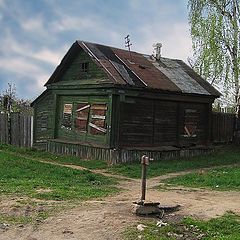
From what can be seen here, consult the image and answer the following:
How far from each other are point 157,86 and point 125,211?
1263cm

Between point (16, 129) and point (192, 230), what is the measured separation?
1942 cm

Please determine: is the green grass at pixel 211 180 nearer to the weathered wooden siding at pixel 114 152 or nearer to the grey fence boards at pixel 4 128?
the weathered wooden siding at pixel 114 152

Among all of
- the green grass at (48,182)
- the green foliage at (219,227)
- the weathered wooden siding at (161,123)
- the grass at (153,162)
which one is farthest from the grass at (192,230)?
the weathered wooden siding at (161,123)

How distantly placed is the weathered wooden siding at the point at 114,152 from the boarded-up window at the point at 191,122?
2.93ft

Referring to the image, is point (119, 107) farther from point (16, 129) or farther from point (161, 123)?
point (16, 129)

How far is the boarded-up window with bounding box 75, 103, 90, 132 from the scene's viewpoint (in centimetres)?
2144

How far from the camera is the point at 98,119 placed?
20.6 meters

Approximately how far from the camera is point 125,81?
19516 mm

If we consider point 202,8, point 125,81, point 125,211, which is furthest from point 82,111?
point 125,211

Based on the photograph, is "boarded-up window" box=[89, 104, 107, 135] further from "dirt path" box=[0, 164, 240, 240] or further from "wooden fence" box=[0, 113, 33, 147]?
"dirt path" box=[0, 164, 240, 240]

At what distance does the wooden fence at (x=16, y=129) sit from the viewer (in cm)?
2541

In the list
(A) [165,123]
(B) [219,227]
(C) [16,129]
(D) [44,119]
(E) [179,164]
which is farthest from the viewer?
(C) [16,129]

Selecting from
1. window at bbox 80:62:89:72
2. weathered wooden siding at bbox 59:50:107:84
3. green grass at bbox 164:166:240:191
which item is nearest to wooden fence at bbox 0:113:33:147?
weathered wooden siding at bbox 59:50:107:84

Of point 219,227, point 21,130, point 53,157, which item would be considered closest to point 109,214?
point 219,227
